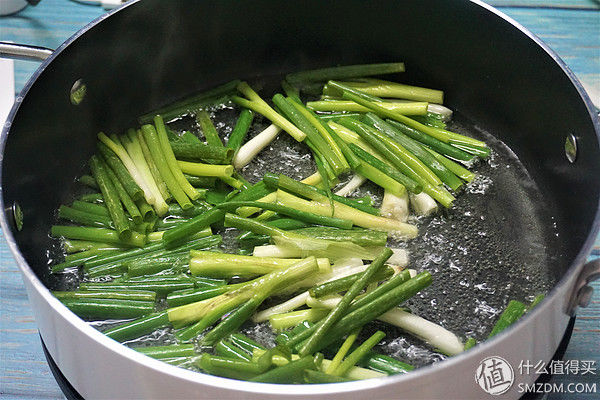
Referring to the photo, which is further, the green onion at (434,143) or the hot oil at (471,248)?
the green onion at (434,143)

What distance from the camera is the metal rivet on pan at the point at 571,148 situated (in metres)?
1.86

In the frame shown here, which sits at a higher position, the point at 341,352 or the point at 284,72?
the point at 284,72

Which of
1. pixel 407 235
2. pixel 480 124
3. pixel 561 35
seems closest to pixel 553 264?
pixel 407 235

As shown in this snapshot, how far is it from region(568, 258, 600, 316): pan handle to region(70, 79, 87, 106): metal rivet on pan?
4.32ft

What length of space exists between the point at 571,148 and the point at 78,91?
1.29 meters

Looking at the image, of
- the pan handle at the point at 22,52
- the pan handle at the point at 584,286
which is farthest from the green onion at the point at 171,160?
the pan handle at the point at 584,286

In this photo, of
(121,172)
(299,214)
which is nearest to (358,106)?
(299,214)

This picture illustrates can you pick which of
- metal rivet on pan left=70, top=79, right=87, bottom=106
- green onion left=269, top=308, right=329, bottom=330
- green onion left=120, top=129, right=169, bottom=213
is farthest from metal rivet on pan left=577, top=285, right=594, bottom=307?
metal rivet on pan left=70, top=79, right=87, bottom=106

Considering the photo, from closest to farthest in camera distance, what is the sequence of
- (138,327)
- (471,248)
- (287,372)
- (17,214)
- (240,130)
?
(287,372) → (138,327) → (17,214) → (471,248) → (240,130)

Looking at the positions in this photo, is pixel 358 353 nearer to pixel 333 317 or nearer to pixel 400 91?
pixel 333 317

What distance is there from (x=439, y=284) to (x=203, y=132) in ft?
2.61

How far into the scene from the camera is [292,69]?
91.3 inches

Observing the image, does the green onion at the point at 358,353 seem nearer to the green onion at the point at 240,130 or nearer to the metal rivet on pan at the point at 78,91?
the green onion at the point at 240,130

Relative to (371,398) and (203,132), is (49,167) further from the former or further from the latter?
(371,398)
